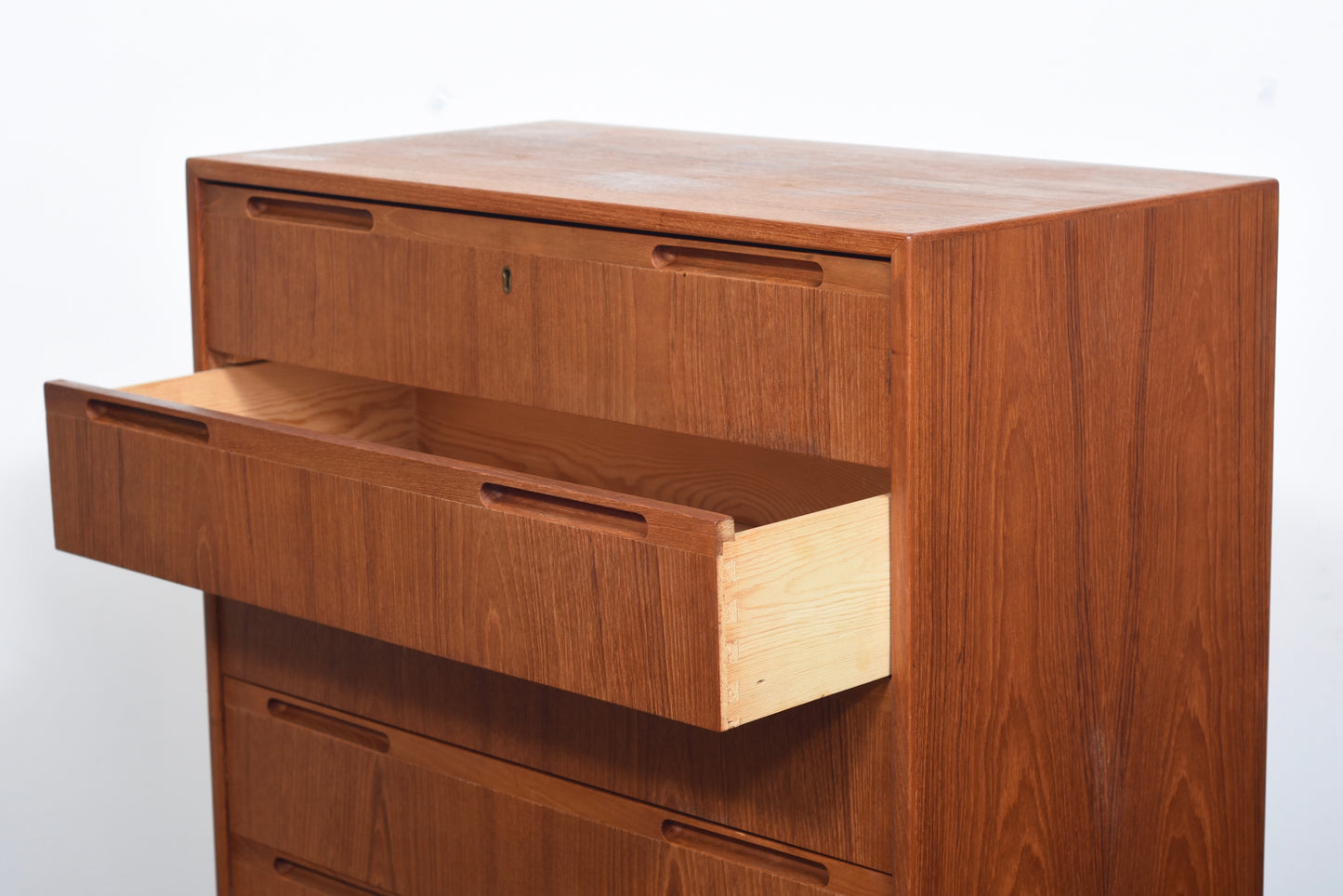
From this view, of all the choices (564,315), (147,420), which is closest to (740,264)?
(564,315)

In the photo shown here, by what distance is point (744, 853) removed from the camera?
4.64 feet

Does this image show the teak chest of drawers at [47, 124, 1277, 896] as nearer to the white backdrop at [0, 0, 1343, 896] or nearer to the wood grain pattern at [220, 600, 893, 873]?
the wood grain pattern at [220, 600, 893, 873]

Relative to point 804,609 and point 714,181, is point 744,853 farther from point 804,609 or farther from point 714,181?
point 714,181

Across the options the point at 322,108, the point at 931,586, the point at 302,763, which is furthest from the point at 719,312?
the point at 322,108

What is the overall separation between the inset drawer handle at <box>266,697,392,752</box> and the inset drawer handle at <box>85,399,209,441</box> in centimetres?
34

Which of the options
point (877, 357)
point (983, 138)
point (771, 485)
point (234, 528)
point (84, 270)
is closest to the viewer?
point (877, 357)

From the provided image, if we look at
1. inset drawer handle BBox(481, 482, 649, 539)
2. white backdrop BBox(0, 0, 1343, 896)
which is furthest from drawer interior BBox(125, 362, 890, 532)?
white backdrop BBox(0, 0, 1343, 896)

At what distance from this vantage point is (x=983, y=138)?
2.12m

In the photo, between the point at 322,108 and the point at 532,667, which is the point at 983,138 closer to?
the point at 322,108

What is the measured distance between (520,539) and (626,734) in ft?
0.93

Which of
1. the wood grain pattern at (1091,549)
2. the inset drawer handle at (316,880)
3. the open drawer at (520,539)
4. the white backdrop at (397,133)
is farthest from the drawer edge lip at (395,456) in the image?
the white backdrop at (397,133)

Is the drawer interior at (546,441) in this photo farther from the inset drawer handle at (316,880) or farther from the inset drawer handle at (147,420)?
the inset drawer handle at (316,880)

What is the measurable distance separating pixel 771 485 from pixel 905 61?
28.7 inches

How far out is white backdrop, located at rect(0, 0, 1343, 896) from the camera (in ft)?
6.53
